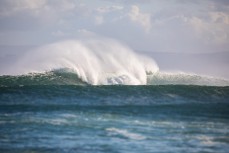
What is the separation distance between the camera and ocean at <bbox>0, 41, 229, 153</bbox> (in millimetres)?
12484

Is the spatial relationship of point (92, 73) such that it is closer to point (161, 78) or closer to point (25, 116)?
point (161, 78)

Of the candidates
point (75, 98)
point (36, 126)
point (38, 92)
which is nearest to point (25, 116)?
point (36, 126)

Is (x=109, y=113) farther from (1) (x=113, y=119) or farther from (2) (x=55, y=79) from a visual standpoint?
(2) (x=55, y=79)

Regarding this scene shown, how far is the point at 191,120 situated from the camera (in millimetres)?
17344

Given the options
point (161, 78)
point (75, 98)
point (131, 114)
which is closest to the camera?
point (131, 114)

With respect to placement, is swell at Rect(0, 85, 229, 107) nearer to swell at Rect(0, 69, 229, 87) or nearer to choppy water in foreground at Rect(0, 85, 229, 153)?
choppy water in foreground at Rect(0, 85, 229, 153)

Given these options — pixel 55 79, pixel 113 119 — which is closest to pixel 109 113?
pixel 113 119

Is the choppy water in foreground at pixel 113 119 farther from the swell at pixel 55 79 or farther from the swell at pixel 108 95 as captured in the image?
the swell at pixel 55 79

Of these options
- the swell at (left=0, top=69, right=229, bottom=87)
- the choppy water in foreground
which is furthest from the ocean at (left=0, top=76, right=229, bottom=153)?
the swell at (left=0, top=69, right=229, bottom=87)

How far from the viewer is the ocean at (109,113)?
41.0ft

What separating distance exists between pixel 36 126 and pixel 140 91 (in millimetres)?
11867

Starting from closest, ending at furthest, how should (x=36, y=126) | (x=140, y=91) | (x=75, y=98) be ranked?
(x=36, y=126) < (x=75, y=98) < (x=140, y=91)

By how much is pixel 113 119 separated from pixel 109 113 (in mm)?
1299

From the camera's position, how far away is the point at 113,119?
1688 cm
